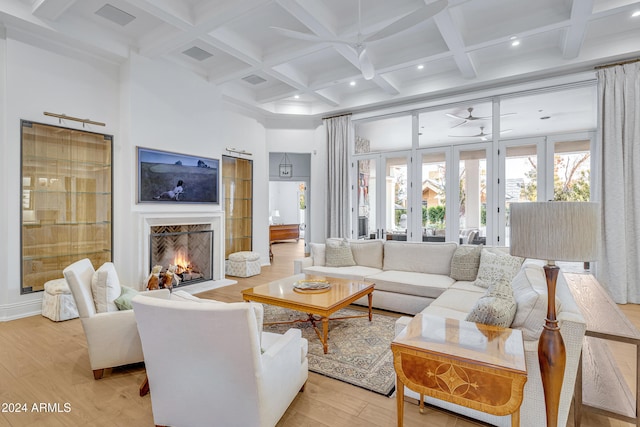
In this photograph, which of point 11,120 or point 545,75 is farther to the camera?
point 545,75

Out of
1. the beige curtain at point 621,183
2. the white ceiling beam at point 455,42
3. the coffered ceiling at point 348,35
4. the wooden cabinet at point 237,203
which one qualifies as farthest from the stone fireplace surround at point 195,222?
the beige curtain at point 621,183

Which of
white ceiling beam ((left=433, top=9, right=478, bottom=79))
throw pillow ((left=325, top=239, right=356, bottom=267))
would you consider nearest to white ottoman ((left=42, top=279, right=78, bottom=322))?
throw pillow ((left=325, top=239, right=356, bottom=267))

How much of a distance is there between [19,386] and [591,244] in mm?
3688

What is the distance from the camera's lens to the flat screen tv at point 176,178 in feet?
15.3

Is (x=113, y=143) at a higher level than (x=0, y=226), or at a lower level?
higher

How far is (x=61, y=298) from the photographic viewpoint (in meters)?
3.73

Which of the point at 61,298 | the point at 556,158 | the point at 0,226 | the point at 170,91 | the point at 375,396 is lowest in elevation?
the point at 375,396

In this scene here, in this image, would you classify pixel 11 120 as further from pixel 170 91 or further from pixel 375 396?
pixel 375 396

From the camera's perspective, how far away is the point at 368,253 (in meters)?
4.79

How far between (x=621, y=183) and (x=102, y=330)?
6.28 metres

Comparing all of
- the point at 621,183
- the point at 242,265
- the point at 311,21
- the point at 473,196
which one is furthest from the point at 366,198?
the point at 621,183

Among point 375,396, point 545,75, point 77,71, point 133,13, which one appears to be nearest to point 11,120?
point 77,71

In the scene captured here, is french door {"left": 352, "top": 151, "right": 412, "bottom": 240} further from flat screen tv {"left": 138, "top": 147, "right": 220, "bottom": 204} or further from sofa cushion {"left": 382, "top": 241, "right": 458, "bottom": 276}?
flat screen tv {"left": 138, "top": 147, "right": 220, "bottom": 204}

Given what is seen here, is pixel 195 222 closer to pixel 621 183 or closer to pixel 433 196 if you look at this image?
pixel 433 196
